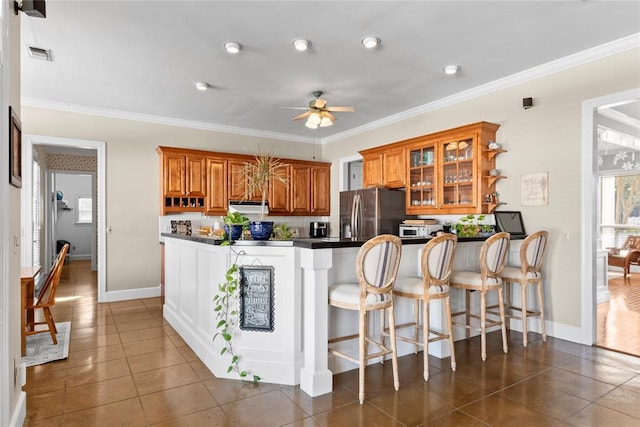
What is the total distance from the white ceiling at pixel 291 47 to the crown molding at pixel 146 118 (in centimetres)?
5

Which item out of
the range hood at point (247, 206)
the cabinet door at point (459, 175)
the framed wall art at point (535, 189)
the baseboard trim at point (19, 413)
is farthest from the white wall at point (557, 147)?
the baseboard trim at point (19, 413)

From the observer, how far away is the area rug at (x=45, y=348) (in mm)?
3279

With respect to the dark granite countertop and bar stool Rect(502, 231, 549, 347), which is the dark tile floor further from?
the dark granite countertop

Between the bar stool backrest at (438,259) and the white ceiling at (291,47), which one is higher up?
the white ceiling at (291,47)

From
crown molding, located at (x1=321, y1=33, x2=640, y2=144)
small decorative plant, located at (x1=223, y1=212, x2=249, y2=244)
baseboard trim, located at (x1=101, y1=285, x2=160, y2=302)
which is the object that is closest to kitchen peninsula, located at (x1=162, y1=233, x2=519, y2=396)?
small decorative plant, located at (x1=223, y1=212, x2=249, y2=244)

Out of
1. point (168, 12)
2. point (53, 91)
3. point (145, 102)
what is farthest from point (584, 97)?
point (53, 91)

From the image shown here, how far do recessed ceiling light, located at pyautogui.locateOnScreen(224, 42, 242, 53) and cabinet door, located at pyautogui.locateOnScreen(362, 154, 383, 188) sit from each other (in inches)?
117

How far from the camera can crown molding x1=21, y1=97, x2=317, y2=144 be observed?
17.1 ft

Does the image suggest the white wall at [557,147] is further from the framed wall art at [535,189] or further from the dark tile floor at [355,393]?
the dark tile floor at [355,393]

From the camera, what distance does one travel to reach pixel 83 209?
1105 cm

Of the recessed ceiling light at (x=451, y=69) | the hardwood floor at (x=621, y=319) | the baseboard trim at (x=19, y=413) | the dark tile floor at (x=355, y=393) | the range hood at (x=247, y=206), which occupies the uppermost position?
A: the recessed ceiling light at (x=451, y=69)

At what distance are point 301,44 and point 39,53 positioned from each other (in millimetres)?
2616

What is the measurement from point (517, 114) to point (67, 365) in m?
5.17

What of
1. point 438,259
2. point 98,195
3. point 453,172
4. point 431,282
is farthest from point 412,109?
point 98,195
